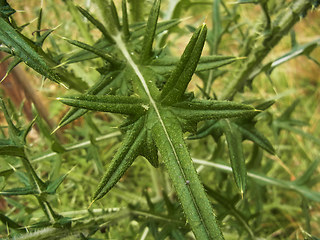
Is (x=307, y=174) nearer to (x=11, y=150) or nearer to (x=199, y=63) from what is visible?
(x=199, y=63)

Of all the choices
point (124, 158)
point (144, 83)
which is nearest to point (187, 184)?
point (124, 158)

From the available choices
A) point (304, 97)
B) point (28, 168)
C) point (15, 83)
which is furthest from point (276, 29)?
point (304, 97)

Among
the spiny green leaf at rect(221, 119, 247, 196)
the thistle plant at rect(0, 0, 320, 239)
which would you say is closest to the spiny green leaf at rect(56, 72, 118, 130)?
the thistle plant at rect(0, 0, 320, 239)

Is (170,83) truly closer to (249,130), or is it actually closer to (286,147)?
(249,130)

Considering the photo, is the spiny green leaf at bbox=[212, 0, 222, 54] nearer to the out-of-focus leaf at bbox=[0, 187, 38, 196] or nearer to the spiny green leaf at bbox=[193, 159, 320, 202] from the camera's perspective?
the spiny green leaf at bbox=[193, 159, 320, 202]

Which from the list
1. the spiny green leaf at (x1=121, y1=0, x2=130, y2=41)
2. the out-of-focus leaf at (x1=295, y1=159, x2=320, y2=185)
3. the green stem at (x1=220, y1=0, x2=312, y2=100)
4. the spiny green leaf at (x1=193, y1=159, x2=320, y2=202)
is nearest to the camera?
the spiny green leaf at (x1=121, y1=0, x2=130, y2=41)

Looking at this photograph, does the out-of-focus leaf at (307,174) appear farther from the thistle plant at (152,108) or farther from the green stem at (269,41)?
the green stem at (269,41)
